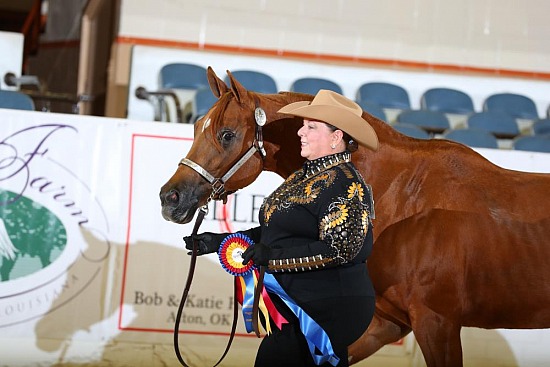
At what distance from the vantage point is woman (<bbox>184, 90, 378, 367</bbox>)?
9.45 ft

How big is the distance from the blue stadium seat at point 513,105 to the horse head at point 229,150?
6075 millimetres

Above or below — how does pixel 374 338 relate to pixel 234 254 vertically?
below

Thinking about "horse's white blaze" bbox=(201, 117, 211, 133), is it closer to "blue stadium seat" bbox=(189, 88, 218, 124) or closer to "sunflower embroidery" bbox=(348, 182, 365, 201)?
"sunflower embroidery" bbox=(348, 182, 365, 201)

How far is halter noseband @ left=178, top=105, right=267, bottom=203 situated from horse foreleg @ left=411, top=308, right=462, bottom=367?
1080 mm

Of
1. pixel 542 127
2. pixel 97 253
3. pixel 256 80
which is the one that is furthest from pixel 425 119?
pixel 97 253

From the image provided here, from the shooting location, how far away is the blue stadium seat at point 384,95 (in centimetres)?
888

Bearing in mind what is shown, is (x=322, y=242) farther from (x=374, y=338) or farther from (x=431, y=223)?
(x=374, y=338)

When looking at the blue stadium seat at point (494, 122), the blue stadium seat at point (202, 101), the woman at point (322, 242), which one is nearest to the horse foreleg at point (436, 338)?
the woman at point (322, 242)

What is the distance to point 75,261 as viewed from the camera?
17.5ft

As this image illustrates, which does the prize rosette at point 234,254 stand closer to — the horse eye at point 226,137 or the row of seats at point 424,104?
the horse eye at point 226,137

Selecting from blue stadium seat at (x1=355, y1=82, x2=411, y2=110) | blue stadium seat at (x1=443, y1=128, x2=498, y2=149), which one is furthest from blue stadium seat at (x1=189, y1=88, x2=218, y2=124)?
blue stadium seat at (x1=443, y1=128, x2=498, y2=149)

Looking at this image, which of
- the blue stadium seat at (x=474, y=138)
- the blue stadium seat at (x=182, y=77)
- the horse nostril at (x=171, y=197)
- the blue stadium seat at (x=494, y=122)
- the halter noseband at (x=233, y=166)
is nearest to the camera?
the horse nostril at (x=171, y=197)

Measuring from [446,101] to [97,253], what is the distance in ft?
17.0

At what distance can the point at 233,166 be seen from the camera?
11.9 feet
